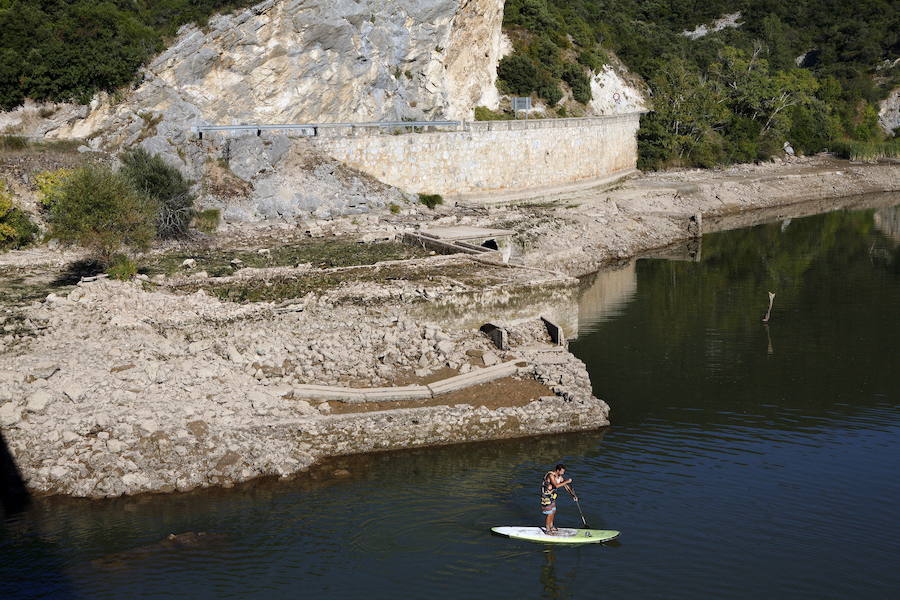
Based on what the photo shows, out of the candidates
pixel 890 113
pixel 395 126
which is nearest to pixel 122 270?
pixel 395 126

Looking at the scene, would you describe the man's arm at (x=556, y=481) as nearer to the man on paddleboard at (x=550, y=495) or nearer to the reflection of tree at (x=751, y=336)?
the man on paddleboard at (x=550, y=495)

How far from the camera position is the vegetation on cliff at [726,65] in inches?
2803

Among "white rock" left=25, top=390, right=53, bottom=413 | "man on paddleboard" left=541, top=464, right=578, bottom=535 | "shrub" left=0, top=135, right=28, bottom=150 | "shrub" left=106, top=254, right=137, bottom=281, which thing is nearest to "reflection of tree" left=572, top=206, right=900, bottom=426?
"man on paddleboard" left=541, top=464, right=578, bottom=535

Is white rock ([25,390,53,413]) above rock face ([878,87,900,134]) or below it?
below

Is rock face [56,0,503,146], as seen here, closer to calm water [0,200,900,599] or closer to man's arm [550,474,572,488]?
calm water [0,200,900,599]

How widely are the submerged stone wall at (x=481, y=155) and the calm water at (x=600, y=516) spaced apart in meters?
22.5

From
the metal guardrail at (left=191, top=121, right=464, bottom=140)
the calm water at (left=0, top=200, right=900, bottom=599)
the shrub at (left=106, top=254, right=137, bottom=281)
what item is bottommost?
the calm water at (left=0, top=200, right=900, bottom=599)

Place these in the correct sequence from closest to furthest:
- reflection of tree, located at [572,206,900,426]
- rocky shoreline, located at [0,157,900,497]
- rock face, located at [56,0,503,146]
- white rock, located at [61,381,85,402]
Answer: rocky shoreline, located at [0,157,900,497] → white rock, located at [61,381,85,402] → reflection of tree, located at [572,206,900,426] → rock face, located at [56,0,503,146]

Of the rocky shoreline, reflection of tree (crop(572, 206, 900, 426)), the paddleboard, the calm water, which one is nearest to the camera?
the calm water

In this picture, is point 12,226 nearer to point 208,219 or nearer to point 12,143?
point 208,219

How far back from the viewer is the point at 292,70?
48250 millimetres

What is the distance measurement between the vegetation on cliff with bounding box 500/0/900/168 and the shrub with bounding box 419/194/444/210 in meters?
21.7

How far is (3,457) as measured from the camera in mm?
19312

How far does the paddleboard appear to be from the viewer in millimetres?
16938
